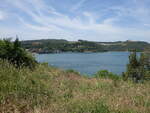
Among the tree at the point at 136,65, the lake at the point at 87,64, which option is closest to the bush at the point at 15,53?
the lake at the point at 87,64

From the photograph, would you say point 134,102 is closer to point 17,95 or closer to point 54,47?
point 17,95

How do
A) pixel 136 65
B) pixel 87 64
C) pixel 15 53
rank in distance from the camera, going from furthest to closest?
pixel 87 64, pixel 136 65, pixel 15 53

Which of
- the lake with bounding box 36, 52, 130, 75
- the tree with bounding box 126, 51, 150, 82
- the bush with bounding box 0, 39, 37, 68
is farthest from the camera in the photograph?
the lake with bounding box 36, 52, 130, 75

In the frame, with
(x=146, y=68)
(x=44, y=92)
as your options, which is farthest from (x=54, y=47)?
(x=44, y=92)

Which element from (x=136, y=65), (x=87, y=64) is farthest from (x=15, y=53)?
(x=87, y=64)

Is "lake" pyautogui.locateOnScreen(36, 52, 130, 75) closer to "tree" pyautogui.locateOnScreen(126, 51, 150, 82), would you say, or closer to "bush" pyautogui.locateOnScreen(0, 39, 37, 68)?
"bush" pyautogui.locateOnScreen(0, 39, 37, 68)

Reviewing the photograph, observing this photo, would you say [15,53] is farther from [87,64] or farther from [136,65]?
[87,64]

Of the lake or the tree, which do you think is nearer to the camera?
the tree

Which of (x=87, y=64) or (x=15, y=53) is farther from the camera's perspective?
(x=87, y=64)

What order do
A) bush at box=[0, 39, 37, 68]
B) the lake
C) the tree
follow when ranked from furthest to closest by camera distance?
the lake → the tree → bush at box=[0, 39, 37, 68]

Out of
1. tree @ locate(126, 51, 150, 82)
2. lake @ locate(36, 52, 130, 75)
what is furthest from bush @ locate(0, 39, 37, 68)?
tree @ locate(126, 51, 150, 82)

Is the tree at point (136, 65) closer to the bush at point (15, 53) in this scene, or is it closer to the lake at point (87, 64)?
the lake at point (87, 64)

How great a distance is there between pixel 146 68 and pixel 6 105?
26744mm

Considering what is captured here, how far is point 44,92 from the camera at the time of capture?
455 cm
